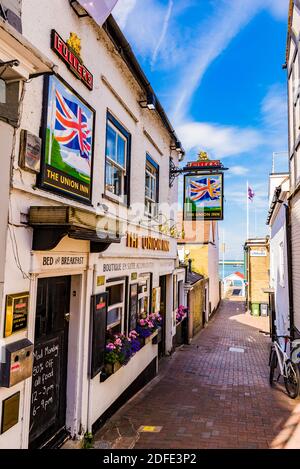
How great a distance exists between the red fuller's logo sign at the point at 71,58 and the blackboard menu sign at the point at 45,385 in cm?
390

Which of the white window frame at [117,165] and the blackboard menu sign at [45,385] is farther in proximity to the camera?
the white window frame at [117,165]

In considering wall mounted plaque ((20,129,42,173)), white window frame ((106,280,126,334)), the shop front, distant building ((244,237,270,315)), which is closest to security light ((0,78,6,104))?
wall mounted plaque ((20,129,42,173))

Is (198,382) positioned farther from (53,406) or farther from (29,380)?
(29,380)

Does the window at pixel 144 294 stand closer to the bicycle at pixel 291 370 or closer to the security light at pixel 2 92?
the bicycle at pixel 291 370

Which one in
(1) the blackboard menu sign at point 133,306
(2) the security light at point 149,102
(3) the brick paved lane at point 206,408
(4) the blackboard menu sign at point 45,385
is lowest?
(3) the brick paved lane at point 206,408

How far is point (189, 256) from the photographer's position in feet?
79.9

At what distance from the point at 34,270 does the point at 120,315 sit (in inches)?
135

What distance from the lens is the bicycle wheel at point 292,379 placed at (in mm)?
8047

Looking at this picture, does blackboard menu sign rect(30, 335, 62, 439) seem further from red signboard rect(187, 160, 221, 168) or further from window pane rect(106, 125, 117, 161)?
red signboard rect(187, 160, 221, 168)

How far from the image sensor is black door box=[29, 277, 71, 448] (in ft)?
15.3

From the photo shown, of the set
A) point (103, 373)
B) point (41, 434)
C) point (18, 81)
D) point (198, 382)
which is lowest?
point (198, 382)

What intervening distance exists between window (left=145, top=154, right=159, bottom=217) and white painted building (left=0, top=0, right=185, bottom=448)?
60 centimetres

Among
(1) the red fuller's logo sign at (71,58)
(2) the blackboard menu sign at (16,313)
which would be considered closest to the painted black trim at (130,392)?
(2) the blackboard menu sign at (16,313)
